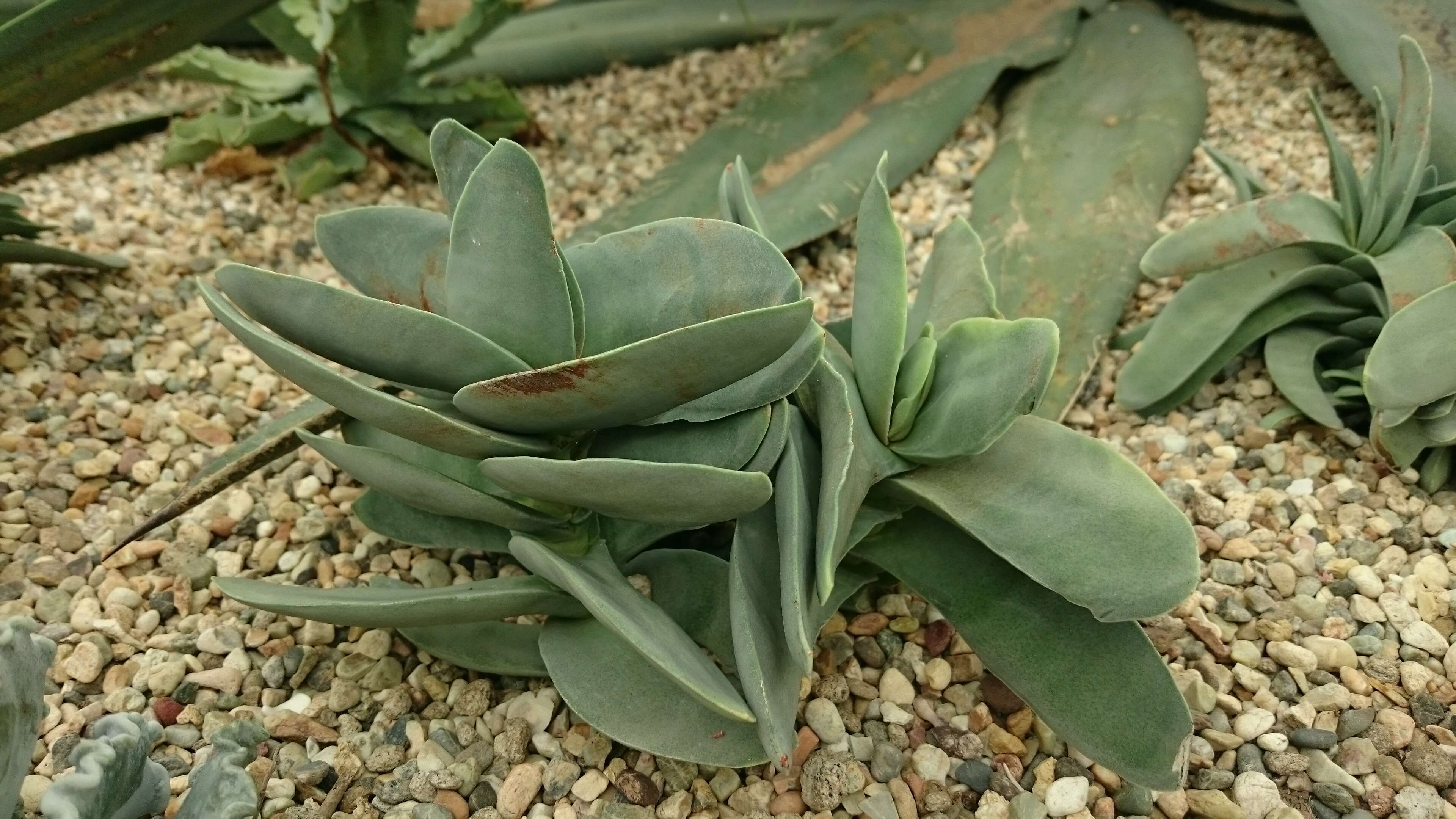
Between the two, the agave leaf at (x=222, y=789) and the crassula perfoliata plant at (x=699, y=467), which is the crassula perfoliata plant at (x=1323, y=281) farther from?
the agave leaf at (x=222, y=789)

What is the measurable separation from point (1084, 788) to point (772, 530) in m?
0.35

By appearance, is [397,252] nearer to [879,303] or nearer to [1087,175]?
[879,303]

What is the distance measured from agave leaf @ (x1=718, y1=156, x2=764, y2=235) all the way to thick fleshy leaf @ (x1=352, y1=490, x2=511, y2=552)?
1.20 feet

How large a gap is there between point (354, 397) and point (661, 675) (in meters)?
0.34

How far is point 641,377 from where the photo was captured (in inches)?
28.8

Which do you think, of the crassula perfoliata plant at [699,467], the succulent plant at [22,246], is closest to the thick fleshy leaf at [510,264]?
the crassula perfoliata plant at [699,467]

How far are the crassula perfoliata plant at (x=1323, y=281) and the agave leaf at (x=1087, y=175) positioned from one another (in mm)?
91

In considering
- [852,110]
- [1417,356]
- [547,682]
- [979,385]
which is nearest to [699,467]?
[979,385]

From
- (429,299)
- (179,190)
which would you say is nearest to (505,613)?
(429,299)

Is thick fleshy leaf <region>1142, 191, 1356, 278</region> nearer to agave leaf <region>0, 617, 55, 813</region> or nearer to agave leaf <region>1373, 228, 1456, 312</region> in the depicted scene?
agave leaf <region>1373, 228, 1456, 312</region>

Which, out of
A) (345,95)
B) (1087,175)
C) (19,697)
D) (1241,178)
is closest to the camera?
(19,697)

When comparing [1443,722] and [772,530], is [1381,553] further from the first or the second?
[772,530]

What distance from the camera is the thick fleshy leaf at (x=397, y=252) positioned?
0.90 m

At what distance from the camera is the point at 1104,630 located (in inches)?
34.3
